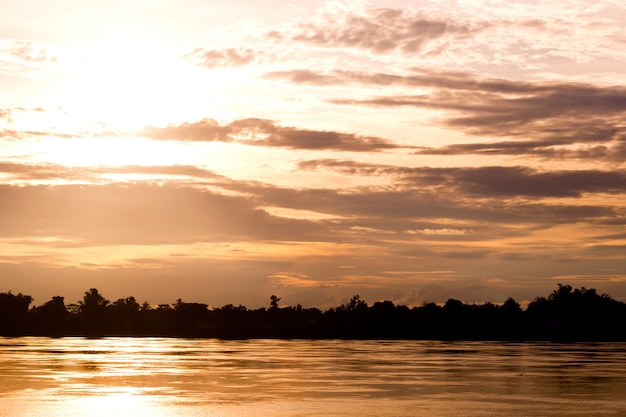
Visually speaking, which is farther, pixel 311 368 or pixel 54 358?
pixel 54 358

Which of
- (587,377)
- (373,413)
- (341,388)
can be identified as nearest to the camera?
(373,413)

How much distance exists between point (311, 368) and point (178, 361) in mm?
14771

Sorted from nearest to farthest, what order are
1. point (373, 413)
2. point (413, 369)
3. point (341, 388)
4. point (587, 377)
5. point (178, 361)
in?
point (373, 413)
point (341, 388)
point (587, 377)
point (413, 369)
point (178, 361)

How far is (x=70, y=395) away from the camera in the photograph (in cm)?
4853

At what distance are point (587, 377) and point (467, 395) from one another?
1714 centimetres

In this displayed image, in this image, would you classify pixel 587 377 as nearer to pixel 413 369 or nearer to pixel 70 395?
pixel 413 369

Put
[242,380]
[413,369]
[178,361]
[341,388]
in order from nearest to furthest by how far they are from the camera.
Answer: [341,388] < [242,380] < [413,369] < [178,361]

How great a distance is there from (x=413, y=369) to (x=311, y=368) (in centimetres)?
729

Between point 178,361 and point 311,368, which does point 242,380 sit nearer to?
point 311,368

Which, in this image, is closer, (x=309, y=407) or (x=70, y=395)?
(x=309, y=407)

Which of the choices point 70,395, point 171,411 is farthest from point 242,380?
point 171,411

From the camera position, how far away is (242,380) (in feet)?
193

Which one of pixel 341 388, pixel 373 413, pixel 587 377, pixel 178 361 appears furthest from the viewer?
pixel 178 361

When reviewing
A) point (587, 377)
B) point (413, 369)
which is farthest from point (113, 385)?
point (587, 377)
